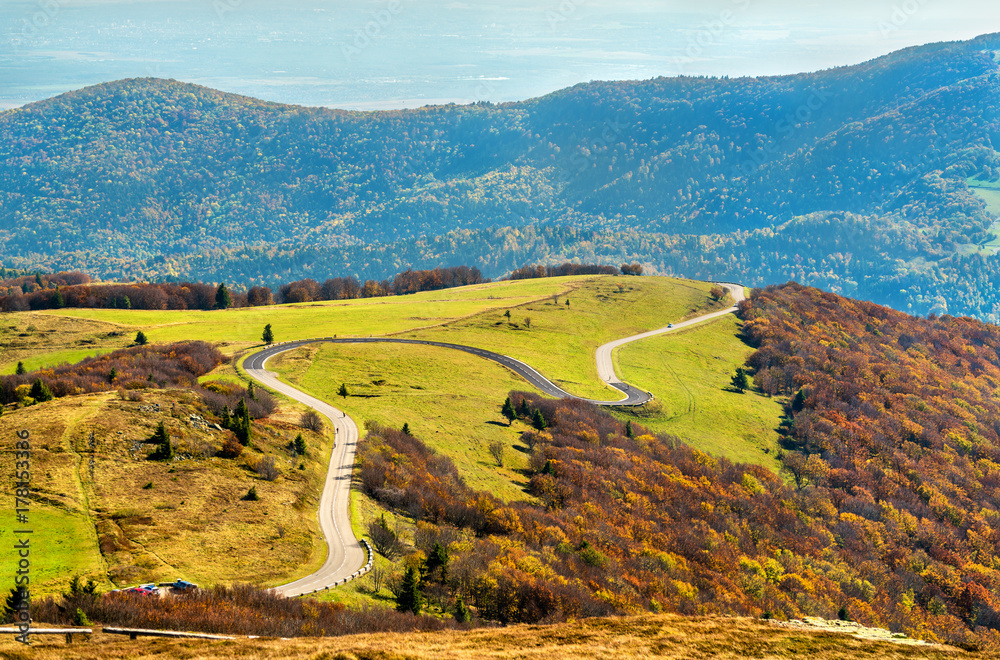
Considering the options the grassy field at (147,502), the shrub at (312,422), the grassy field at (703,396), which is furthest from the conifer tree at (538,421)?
the grassy field at (147,502)

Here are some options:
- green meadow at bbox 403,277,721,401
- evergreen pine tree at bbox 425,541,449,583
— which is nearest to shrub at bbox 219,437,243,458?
evergreen pine tree at bbox 425,541,449,583

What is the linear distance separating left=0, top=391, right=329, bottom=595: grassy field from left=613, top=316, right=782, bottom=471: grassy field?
224ft

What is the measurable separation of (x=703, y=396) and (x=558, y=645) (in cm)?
9910

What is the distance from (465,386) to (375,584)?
57.2 metres

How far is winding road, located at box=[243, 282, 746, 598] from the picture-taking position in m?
45.0

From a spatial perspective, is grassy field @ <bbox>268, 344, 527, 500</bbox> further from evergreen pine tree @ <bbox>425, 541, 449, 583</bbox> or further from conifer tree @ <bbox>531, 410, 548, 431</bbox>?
evergreen pine tree @ <bbox>425, 541, 449, 583</bbox>

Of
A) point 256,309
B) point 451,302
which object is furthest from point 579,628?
point 451,302

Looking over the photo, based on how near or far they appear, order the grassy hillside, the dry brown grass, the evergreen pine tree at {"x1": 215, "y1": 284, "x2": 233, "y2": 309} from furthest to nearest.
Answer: the evergreen pine tree at {"x1": 215, "y1": 284, "x2": 233, "y2": 309}, the grassy hillside, the dry brown grass

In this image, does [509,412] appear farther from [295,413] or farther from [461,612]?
[461,612]

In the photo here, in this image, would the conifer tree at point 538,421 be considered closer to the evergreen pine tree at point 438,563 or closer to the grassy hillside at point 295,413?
the grassy hillside at point 295,413

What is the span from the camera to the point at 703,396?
126500 mm

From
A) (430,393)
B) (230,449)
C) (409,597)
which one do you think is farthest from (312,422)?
(409,597)

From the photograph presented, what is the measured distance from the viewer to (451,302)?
519 ft

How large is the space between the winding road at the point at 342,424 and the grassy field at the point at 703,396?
149 inches
